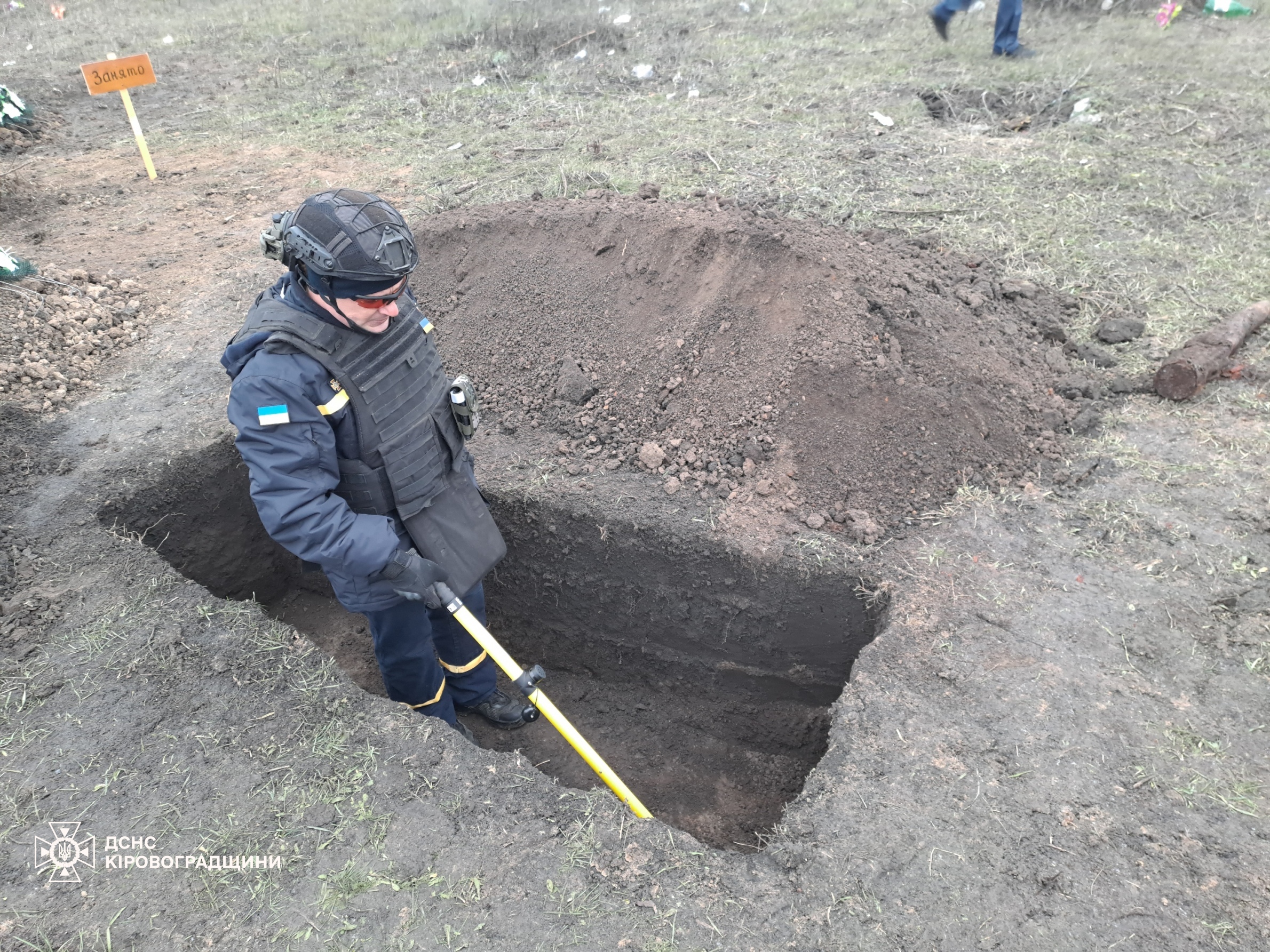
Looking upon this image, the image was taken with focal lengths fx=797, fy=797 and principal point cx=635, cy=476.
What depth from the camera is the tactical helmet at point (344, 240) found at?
245cm

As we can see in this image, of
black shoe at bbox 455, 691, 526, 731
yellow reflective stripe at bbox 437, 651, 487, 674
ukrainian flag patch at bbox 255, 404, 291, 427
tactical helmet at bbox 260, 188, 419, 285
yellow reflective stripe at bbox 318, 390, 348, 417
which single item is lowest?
black shoe at bbox 455, 691, 526, 731

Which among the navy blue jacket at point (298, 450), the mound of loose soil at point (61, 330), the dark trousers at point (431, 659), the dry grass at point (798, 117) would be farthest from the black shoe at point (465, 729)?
the dry grass at point (798, 117)

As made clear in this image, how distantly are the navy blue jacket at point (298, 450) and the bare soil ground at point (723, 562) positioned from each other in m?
0.63

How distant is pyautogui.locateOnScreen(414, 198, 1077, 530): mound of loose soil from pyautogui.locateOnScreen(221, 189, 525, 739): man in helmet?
1.15m

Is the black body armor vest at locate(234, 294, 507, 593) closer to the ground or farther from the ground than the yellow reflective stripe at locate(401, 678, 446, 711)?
farther from the ground

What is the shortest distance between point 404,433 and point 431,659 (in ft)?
3.66

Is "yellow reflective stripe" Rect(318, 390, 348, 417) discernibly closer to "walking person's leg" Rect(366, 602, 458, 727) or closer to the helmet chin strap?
the helmet chin strap

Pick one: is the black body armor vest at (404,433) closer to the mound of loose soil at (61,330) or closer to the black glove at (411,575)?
the black glove at (411,575)

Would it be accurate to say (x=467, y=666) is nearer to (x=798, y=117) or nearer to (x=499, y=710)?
(x=499, y=710)

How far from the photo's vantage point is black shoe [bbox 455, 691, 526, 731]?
4094 millimetres

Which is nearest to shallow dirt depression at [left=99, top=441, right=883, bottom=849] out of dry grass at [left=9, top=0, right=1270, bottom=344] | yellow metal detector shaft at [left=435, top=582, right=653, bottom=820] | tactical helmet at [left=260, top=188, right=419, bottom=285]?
yellow metal detector shaft at [left=435, top=582, right=653, bottom=820]

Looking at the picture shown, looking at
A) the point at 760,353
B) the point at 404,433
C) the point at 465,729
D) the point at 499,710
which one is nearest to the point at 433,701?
the point at 465,729

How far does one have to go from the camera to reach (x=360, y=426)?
9.32 ft

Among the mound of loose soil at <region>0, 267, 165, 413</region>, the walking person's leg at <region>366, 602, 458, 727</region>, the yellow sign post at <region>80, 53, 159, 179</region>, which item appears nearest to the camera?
the walking person's leg at <region>366, 602, 458, 727</region>
